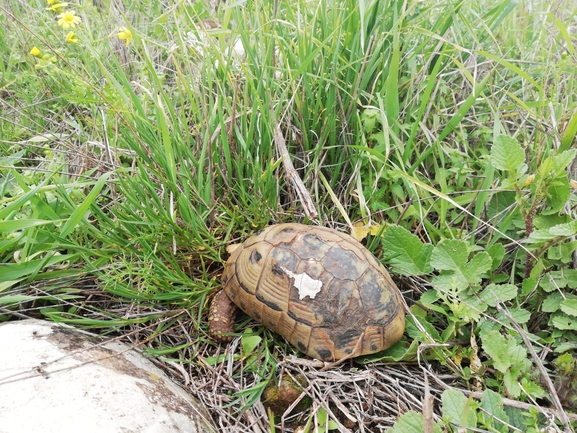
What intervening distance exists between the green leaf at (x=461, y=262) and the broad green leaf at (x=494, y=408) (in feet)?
1.42

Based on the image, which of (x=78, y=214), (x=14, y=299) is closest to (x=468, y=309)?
(x=78, y=214)

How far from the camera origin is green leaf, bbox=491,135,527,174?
170cm

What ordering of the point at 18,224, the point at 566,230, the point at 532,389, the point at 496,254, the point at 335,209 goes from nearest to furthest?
the point at 532,389
the point at 566,230
the point at 18,224
the point at 496,254
the point at 335,209

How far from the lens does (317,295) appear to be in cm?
168

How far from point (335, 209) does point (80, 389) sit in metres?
1.26

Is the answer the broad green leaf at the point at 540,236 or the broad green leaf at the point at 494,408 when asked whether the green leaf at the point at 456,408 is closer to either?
the broad green leaf at the point at 494,408

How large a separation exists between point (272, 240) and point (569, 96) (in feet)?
5.33

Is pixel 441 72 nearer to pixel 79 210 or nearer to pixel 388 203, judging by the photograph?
pixel 388 203

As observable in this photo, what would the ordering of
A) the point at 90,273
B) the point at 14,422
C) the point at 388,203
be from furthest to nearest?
the point at 388,203, the point at 90,273, the point at 14,422

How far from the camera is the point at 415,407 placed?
1562 millimetres

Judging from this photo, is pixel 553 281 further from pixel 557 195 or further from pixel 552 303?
pixel 557 195

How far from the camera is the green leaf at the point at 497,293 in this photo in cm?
163

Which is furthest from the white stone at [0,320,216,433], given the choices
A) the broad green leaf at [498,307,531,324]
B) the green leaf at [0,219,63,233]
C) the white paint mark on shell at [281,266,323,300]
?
the broad green leaf at [498,307,531,324]

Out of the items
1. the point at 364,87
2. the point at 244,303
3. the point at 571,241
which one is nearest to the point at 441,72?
the point at 364,87
